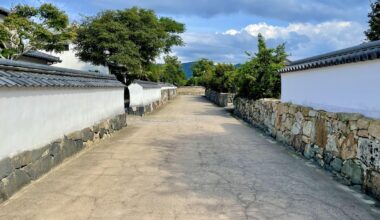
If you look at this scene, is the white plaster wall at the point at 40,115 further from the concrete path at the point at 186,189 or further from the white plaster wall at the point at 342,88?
the white plaster wall at the point at 342,88

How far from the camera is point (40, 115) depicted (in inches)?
288

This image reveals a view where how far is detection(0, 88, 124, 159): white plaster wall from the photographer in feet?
19.4

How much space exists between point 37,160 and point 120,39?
16.3m

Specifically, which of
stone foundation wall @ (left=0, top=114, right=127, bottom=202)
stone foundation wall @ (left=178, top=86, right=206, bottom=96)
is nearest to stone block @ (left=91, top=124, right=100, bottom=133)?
stone foundation wall @ (left=0, top=114, right=127, bottom=202)

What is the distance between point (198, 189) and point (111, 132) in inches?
303

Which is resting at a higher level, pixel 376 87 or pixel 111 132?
pixel 376 87

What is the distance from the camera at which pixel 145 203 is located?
5484 millimetres

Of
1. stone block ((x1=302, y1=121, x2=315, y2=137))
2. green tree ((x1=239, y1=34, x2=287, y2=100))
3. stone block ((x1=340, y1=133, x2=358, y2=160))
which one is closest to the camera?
stone block ((x1=340, y1=133, x2=358, y2=160))

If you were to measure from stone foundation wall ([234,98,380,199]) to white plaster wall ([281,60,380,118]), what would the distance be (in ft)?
0.92

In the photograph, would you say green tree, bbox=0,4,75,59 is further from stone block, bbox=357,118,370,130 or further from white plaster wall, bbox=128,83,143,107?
stone block, bbox=357,118,370,130

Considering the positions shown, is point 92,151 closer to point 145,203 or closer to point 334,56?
point 145,203

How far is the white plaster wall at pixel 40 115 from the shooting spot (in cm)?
593

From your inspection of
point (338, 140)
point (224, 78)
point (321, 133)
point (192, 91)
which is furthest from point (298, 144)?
point (192, 91)

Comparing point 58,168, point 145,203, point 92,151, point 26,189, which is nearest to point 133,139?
point 92,151
